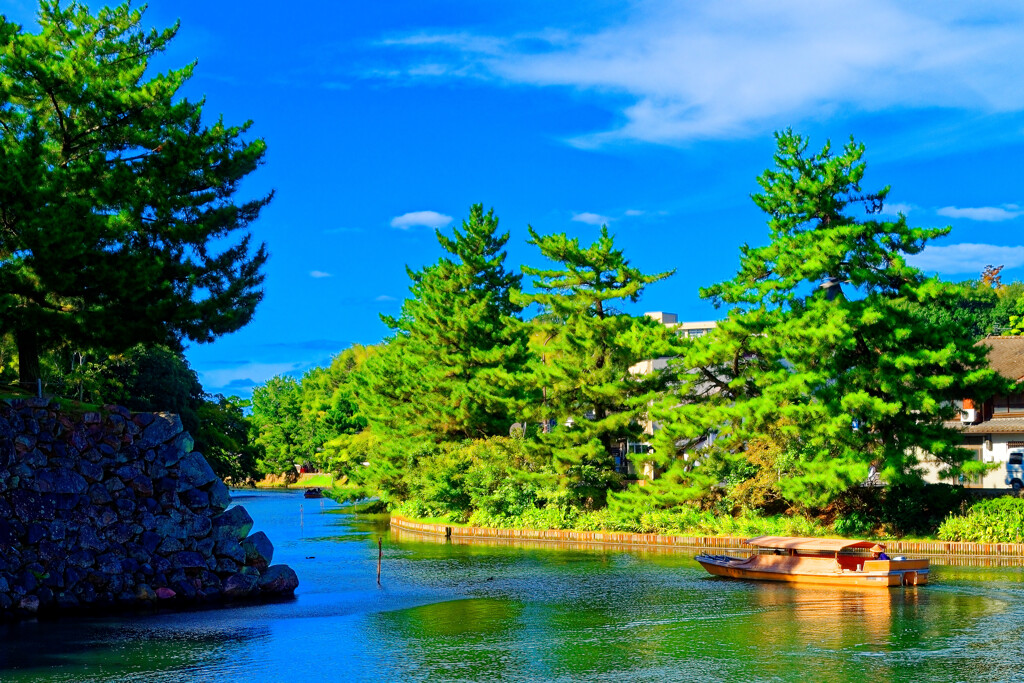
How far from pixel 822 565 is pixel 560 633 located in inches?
416

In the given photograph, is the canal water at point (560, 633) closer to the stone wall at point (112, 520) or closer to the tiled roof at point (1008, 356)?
the stone wall at point (112, 520)

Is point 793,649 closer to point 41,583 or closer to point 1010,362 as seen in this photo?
point 41,583

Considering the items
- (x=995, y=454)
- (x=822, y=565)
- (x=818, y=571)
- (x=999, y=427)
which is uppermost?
(x=999, y=427)

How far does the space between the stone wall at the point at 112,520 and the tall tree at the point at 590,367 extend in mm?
19933

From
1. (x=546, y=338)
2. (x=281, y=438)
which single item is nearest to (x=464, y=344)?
(x=546, y=338)

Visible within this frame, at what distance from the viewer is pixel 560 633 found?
2234 cm

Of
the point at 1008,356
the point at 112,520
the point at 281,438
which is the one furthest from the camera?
the point at 281,438

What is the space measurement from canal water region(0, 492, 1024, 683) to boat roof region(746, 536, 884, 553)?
170cm

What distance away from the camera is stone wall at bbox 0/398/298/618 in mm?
24406

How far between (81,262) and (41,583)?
27.3ft

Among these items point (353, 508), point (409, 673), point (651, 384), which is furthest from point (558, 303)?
point (353, 508)

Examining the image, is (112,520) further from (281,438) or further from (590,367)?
(281,438)

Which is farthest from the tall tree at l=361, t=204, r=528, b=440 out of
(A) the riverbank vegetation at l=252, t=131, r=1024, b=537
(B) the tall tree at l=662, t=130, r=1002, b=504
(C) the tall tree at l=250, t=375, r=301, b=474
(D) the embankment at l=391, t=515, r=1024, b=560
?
(C) the tall tree at l=250, t=375, r=301, b=474

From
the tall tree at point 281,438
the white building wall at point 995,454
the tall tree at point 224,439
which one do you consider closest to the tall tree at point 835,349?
the white building wall at point 995,454
